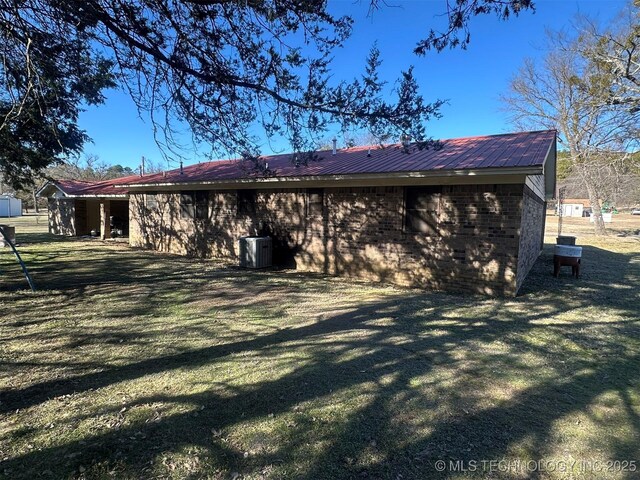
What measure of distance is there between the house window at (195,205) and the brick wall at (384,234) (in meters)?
0.25

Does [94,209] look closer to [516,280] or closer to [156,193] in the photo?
[156,193]

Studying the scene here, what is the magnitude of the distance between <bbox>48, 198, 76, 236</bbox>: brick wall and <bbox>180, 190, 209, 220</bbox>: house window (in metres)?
11.6

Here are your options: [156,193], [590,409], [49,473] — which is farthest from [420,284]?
[156,193]

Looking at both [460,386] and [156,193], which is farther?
[156,193]

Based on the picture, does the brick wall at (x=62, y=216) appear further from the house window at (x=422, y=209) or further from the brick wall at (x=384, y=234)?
the house window at (x=422, y=209)

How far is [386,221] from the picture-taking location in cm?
909

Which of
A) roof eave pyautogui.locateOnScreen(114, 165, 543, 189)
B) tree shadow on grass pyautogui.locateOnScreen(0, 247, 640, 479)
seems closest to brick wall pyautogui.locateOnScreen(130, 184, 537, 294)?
roof eave pyautogui.locateOnScreen(114, 165, 543, 189)

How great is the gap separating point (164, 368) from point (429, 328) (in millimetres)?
3693

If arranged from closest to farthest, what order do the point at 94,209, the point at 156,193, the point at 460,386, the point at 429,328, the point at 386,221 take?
the point at 460,386 < the point at 429,328 < the point at 386,221 < the point at 156,193 < the point at 94,209

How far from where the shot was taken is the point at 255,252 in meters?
10.6

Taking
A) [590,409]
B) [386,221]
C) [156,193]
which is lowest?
[590,409]

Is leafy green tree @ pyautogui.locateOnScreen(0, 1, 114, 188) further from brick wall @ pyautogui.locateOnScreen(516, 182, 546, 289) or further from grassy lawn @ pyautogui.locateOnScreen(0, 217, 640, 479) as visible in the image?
brick wall @ pyautogui.locateOnScreen(516, 182, 546, 289)

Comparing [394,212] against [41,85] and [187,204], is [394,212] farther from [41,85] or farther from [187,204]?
[187,204]

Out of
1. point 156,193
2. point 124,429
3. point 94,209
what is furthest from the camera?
point 94,209
